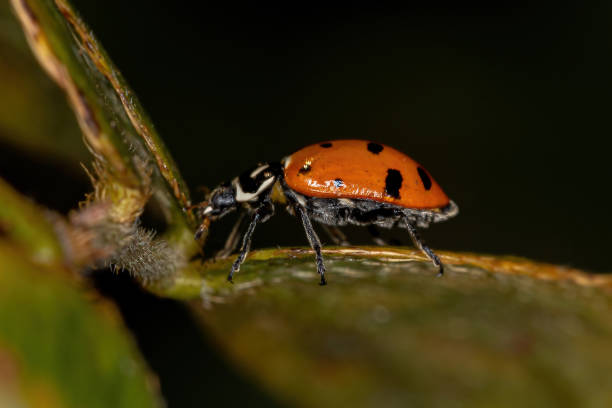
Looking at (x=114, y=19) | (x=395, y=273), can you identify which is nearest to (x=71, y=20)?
(x=395, y=273)

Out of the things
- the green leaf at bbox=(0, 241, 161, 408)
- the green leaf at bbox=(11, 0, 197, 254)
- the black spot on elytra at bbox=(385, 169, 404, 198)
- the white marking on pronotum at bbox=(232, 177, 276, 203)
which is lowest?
the black spot on elytra at bbox=(385, 169, 404, 198)

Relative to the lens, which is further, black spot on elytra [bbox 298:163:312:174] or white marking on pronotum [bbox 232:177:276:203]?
white marking on pronotum [bbox 232:177:276:203]

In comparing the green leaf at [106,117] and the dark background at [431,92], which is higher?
the green leaf at [106,117]

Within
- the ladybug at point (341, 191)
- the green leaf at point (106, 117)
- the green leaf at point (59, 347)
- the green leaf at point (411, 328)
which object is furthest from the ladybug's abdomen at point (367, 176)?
the green leaf at point (59, 347)

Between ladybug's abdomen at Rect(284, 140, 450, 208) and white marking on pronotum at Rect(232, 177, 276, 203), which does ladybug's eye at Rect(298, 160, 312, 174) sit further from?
white marking on pronotum at Rect(232, 177, 276, 203)

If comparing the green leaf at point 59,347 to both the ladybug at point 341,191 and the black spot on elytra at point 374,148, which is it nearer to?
the ladybug at point 341,191

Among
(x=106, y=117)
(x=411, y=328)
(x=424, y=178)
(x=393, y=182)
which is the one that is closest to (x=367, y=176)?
(x=393, y=182)

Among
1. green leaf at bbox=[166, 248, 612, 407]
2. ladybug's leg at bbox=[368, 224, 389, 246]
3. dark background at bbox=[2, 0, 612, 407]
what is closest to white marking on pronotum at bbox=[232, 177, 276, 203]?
ladybug's leg at bbox=[368, 224, 389, 246]
